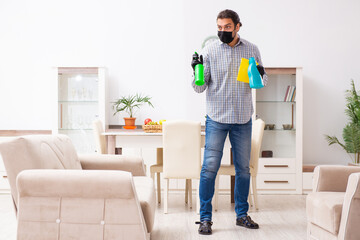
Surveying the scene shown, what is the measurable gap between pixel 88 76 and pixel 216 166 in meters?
2.52

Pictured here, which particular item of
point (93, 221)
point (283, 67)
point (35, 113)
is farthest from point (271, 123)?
point (93, 221)

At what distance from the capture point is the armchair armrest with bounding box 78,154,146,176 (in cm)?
282

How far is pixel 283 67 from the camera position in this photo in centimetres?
476

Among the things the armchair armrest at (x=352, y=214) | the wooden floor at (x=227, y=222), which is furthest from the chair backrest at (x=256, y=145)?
the armchair armrest at (x=352, y=214)

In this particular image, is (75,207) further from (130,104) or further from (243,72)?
(130,104)

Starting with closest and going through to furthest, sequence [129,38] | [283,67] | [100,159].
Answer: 1. [100,159]
2. [283,67]
3. [129,38]

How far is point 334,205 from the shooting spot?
202 centimetres

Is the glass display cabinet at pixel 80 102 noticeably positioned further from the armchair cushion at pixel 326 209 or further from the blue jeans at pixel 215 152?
the armchair cushion at pixel 326 209

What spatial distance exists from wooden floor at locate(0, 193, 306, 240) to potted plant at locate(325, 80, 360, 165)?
1.01m

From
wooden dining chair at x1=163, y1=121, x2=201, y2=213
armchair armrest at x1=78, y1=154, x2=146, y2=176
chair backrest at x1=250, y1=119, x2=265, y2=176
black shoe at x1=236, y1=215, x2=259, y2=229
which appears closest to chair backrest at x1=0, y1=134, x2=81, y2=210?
armchair armrest at x1=78, y1=154, x2=146, y2=176

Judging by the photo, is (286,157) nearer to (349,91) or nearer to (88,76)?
(349,91)

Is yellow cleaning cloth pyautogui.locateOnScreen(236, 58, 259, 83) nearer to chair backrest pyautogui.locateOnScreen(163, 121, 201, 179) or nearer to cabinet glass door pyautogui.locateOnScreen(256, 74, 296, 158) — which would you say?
chair backrest pyautogui.locateOnScreen(163, 121, 201, 179)

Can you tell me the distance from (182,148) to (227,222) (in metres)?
0.70

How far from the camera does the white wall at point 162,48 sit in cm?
514
